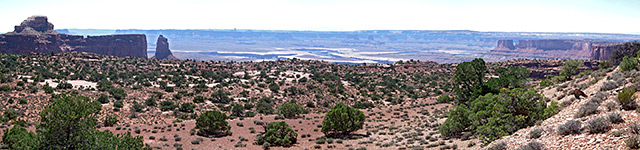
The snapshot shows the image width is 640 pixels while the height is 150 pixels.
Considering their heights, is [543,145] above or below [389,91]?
above

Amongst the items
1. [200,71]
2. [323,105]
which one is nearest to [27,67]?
[200,71]

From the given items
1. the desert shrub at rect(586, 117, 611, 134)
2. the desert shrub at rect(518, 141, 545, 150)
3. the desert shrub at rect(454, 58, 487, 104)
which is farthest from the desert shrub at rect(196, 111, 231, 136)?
the desert shrub at rect(586, 117, 611, 134)

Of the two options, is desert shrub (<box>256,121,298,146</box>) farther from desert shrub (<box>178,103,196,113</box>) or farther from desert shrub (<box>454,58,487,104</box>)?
desert shrub (<box>178,103,196,113</box>)

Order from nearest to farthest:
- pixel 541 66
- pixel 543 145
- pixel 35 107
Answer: pixel 543 145 → pixel 35 107 → pixel 541 66

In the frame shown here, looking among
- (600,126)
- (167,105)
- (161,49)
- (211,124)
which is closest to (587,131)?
(600,126)

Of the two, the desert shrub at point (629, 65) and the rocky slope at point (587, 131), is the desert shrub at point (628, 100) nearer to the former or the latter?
the rocky slope at point (587, 131)

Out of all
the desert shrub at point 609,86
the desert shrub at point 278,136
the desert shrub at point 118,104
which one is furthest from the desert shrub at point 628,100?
the desert shrub at point 118,104

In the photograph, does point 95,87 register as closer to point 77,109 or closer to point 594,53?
point 77,109
